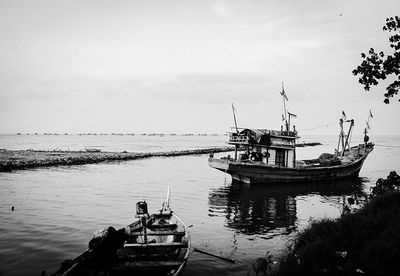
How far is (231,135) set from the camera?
2925cm

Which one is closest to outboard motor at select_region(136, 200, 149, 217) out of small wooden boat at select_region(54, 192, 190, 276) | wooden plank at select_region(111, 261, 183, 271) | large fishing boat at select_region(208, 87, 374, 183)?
small wooden boat at select_region(54, 192, 190, 276)

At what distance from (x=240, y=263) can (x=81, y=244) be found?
631 centimetres

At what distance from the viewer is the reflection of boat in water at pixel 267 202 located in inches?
627

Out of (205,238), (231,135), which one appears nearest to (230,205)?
(205,238)

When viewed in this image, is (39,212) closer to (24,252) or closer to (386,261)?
(24,252)

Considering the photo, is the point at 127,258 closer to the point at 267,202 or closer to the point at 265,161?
the point at 267,202

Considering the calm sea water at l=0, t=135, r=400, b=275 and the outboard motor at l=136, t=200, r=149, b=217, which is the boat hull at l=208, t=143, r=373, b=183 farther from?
the outboard motor at l=136, t=200, r=149, b=217

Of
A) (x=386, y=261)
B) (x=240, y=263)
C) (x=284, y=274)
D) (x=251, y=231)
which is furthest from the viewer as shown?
(x=251, y=231)

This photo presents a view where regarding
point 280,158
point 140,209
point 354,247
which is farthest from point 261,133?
point 354,247

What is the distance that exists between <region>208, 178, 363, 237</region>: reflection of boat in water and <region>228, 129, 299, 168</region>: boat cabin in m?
2.44

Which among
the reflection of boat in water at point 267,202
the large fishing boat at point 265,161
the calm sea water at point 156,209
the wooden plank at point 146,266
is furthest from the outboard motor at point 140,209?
the large fishing boat at point 265,161

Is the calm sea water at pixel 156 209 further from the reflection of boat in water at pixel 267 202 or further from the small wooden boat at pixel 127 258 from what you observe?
the small wooden boat at pixel 127 258

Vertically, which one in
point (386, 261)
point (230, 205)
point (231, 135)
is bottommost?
point (230, 205)

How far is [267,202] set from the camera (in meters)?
22.0
